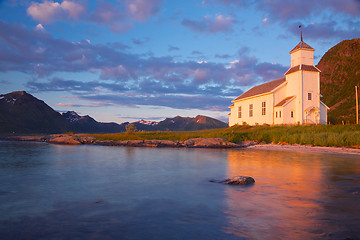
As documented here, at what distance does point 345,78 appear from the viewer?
125 m

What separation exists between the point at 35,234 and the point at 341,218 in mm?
5692

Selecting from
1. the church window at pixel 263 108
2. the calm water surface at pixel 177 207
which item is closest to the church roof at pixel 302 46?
the church window at pixel 263 108

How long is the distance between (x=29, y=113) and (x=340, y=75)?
16207cm

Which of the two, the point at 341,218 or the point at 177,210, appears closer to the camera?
the point at 341,218

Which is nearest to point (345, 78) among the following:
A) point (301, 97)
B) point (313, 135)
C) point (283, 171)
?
point (301, 97)

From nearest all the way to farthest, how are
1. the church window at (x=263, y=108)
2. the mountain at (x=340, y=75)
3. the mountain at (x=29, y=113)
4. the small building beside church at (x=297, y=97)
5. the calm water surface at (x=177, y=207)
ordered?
the calm water surface at (x=177, y=207)
the small building beside church at (x=297, y=97)
the church window at (x=263, y=108)
the mountain at (x=340, y=75)
the mountain at (x=29, y=113)

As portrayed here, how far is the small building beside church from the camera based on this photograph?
125ft

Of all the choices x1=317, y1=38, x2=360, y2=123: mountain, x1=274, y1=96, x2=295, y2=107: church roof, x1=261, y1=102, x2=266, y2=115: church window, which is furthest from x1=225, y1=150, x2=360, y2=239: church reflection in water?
x1=317, y1=38, x2=360, y2=123: mountain

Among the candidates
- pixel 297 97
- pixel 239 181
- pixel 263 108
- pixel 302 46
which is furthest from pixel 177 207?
pixel 302 46

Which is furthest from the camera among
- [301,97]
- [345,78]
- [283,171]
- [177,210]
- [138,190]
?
[345,78]

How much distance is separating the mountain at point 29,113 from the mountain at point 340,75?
122375 mm

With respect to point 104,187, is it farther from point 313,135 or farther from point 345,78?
point 345,78

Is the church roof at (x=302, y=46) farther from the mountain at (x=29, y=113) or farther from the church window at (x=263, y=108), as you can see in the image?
the mountain at (x=29, y=113)

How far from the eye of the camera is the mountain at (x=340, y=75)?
102 m
